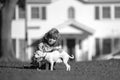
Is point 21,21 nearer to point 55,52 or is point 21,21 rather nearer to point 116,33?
point 116,33

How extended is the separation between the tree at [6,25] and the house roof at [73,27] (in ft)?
22.8

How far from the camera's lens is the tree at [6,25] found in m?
34.7

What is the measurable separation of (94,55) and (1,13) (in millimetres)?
10610

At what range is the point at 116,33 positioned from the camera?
42.2m

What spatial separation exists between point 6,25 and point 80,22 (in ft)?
30.9

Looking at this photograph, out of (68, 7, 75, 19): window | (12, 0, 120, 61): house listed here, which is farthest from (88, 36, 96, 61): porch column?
(68, 7, 75, 19): window

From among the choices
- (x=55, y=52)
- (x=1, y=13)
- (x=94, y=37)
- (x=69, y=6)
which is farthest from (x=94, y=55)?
(x=55, y=52)

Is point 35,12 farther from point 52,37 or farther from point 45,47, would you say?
point 52,37

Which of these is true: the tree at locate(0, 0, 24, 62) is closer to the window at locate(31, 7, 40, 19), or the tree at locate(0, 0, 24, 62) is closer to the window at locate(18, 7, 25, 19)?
the window at locate(31, 7, 40, 19)

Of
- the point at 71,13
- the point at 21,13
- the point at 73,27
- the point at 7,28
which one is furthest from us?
the point at 21,13

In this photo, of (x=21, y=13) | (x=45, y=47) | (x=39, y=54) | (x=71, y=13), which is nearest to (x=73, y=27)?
(x=71, y=13)

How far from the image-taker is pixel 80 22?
42.2 m

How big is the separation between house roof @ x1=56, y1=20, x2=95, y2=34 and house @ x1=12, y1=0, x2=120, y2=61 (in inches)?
12.0

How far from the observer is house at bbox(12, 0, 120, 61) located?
42.0 m
